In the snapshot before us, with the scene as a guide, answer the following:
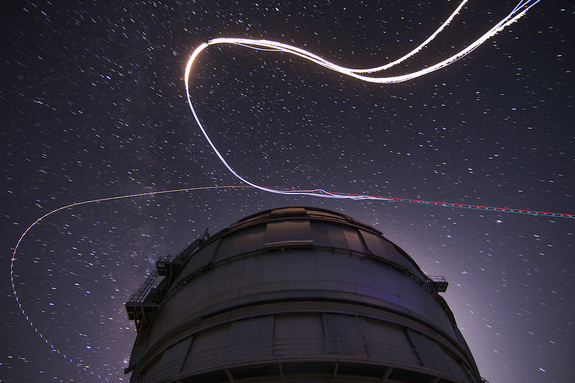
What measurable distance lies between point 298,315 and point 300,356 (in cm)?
158

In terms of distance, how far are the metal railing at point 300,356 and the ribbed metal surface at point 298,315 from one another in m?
0.03

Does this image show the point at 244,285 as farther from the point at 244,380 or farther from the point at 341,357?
the point at 341,357

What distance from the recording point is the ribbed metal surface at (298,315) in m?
7.91

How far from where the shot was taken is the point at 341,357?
7453mm

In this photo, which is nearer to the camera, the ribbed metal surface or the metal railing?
the metal railing

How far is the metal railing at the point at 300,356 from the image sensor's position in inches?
297

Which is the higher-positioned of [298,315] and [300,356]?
[298,315]

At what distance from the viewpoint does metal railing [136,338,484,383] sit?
755 cm

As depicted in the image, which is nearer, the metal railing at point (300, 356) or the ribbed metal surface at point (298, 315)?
the metal railing at point (300, 356)

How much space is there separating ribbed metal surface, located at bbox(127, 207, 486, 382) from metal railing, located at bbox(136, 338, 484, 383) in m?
0.03

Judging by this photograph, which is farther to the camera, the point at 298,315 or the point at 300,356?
the point at 298,315

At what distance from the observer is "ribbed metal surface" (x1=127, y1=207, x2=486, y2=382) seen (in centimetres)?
791

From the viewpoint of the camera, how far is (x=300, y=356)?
779 centimetres

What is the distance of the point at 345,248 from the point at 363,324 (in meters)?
3.30
